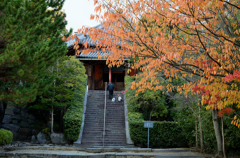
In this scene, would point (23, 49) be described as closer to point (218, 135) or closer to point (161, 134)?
point (218, 135)

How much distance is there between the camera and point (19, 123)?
1566 centimetres

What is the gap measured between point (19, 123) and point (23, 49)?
922 centimetres

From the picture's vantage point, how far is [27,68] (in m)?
8.83

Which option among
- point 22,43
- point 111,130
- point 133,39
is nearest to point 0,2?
point 22,43

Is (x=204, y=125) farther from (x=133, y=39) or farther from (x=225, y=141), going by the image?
(x=133, y=39)

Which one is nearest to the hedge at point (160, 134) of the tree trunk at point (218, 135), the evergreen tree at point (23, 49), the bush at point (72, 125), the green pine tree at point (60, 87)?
the bush at point (72, 125)

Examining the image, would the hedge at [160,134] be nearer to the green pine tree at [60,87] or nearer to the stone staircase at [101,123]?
the stone staircase at [101,123]

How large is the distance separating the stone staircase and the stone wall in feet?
13.3

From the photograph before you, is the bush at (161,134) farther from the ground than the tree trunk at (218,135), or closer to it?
closer to it

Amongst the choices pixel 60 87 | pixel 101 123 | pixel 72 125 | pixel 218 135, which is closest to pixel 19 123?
pixel 60 87

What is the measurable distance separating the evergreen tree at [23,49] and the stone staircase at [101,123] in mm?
5335

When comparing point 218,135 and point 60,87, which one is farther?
point 60,87

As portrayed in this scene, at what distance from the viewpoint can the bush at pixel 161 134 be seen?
527 inches

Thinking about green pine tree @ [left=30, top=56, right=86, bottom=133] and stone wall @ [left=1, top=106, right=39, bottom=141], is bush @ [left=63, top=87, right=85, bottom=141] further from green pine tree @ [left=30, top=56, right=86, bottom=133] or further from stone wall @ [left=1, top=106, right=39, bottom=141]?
stone wall @ [left=1, top=106, right=39, bottom=141]
